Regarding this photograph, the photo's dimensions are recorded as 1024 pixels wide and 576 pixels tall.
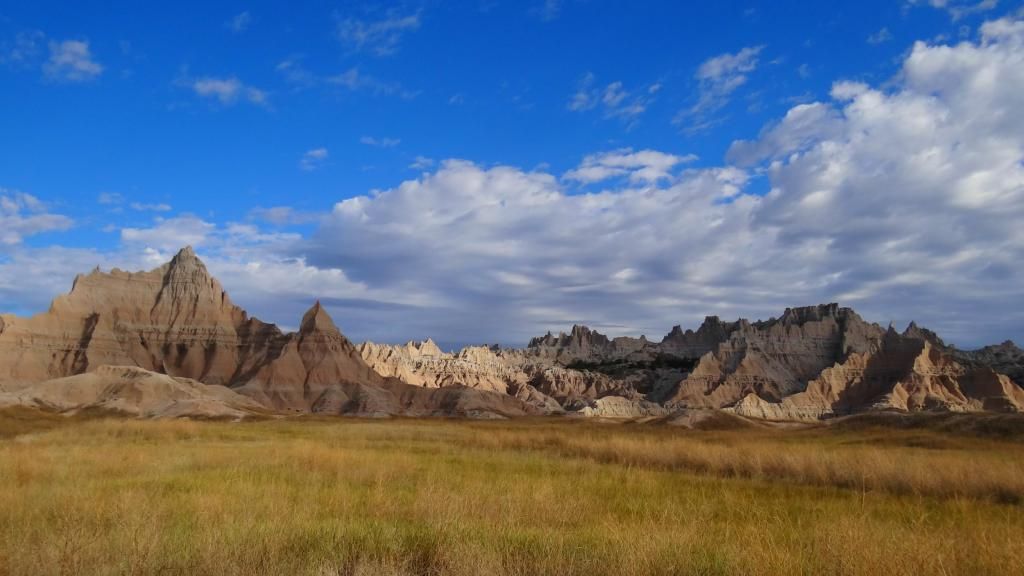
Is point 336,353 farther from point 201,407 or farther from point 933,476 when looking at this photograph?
point 933,476

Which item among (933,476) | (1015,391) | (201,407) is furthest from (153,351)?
(1015,391)

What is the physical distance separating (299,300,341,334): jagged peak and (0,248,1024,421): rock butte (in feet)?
0.68

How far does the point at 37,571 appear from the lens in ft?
21.0

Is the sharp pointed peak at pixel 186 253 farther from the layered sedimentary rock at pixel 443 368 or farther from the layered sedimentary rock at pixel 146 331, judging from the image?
the layered sedimentary rock at pixel 443 368

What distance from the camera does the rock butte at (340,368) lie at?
9244 centimetres

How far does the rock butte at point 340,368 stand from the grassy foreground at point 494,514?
7008cm

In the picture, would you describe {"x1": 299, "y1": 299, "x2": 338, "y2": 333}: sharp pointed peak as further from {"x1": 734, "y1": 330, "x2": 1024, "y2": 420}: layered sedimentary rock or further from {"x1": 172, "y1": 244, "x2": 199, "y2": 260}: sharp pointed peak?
{"x1": 734, "y1": 330, "x2": 1024, "y2": 420}: layered sedimentary rock

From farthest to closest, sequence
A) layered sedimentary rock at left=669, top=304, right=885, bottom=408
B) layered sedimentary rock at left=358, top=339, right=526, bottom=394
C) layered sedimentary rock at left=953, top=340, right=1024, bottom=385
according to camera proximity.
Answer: layered sedimentary rock at left=358, top=339, right=526, bottom=394 → layered sedimentary rock at left=669, top=304, right=885, bottom=408 → layered sedimentary rock at left=953, top=340, right=1024, bottom=385

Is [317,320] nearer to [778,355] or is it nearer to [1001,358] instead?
[778,355]

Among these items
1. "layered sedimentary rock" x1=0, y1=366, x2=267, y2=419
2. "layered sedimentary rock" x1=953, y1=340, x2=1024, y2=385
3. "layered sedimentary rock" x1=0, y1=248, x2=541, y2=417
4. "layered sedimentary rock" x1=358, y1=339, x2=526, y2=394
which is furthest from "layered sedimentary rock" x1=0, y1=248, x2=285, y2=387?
"layered sedimentary rock" x1=953, y1=340, x2=1024, y2=385

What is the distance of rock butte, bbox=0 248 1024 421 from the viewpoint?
9244 centimetres

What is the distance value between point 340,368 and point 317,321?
964 centimetres

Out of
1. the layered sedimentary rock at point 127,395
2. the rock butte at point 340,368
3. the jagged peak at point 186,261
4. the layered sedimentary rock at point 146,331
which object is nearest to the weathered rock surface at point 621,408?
the rock butte at point 340,368

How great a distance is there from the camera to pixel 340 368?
110 metres
